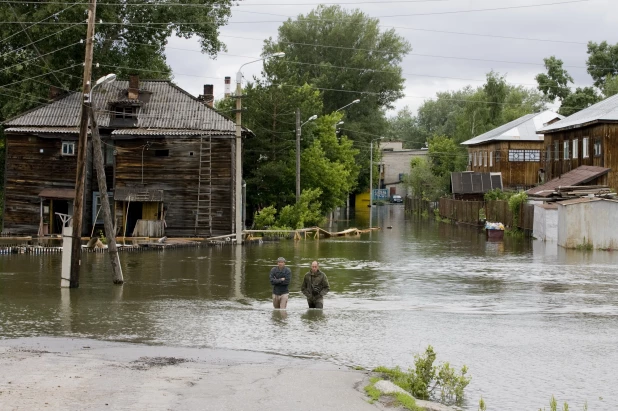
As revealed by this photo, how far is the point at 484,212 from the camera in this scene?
6612 cm

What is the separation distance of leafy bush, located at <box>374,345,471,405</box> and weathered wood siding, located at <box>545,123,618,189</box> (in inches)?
1608

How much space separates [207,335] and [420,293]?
9.46 metres

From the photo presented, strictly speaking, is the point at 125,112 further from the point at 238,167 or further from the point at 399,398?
the point at 399,398

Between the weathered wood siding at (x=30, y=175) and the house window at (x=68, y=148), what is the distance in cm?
19

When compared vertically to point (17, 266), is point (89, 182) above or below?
above

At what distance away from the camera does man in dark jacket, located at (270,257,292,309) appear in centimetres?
2103

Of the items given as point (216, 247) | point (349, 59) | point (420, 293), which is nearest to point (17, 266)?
point (216, 247)

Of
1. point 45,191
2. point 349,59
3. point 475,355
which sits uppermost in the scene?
point 349,59

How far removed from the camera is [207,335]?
1784cm

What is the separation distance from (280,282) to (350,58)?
245 feet

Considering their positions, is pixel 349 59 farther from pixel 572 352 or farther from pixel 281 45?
pixel 572 352

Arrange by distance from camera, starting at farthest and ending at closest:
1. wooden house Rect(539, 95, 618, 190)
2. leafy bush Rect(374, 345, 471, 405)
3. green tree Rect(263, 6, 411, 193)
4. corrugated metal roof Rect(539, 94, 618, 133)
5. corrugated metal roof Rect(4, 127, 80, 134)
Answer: green tree Rect(263, 6, 411, 193)
wooden house Rect(539, 95, 618, 190)
corrugated metal roof Rect(539, 94, 618, 133)
corrugated metal roof Rect(4, 127, 80, 134)
leafy bush Rect(374, 345, 471, 405)

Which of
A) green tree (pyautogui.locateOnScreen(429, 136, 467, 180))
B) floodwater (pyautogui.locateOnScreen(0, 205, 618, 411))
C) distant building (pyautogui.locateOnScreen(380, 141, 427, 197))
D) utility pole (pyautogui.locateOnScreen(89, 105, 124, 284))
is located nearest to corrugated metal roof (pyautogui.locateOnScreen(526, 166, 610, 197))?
floodwater (pyautogui.locateOnScreen(0, 205, 618, 411))

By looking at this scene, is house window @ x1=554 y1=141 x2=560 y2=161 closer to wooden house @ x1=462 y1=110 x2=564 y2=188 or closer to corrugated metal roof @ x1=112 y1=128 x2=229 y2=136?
wooden house @ x1=462 y1=110 x2=564 y2=188
